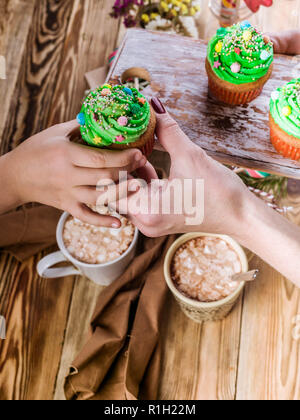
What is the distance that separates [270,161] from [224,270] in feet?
1.11

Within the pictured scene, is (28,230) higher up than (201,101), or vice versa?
(201,101)

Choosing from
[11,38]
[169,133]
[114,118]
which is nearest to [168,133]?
[169,133]

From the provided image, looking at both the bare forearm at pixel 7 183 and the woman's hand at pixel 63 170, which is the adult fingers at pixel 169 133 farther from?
the bare forearm at pixel 7 183

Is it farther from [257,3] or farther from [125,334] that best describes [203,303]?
[257,3]

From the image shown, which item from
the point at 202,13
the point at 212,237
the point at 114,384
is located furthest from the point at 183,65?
the point at 114,384

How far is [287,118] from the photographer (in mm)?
1019

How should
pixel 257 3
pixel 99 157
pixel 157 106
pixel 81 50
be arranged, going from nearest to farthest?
1. pixel 99 157
2. pixel 157 106
3. pixel 257 3
4. pixel 81 50

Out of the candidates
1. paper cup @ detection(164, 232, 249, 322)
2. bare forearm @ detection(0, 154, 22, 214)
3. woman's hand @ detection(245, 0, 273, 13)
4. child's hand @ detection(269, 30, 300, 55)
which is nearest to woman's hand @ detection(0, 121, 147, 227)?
bare forearm @ detection(0, 154, 22, 214)

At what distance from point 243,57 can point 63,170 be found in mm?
542

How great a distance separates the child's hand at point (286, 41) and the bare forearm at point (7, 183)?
797mm

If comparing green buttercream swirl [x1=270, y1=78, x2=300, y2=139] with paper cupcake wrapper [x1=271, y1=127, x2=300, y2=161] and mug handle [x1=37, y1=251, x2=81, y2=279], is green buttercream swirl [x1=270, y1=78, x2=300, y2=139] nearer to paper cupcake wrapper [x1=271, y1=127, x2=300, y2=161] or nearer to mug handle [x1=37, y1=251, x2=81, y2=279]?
paper cupcake wrapper [x1=271, y1=127, x2=300, y2=161]

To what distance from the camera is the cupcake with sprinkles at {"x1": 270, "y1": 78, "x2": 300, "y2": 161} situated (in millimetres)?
1009

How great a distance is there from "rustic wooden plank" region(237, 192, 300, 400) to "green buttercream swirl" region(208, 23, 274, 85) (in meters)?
0.59
